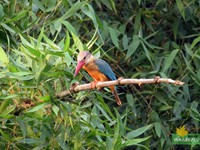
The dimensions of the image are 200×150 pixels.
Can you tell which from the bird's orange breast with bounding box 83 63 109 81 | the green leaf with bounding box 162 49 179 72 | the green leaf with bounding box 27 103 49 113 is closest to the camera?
the green leaf with bounding box 27 103 49 113

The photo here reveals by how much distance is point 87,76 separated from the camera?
3314mm

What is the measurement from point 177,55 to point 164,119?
44cm

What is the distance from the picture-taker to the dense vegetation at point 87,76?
2902 millimetres

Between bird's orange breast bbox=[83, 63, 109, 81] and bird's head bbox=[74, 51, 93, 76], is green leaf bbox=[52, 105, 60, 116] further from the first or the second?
bird's orange breast bbox=[83, 63, 109, 81]

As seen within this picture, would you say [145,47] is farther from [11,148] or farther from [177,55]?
[11,148]

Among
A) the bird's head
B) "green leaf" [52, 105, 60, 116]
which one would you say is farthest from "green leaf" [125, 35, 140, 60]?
"green leaf" [52, 105, 60, 116]

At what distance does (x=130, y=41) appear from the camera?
472 cm

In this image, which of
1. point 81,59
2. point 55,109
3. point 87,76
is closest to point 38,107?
point 55,109

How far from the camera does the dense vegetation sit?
2902 millimetres

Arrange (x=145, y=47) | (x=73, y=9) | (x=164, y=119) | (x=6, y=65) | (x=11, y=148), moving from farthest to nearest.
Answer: (x=164, y=119) < (x=145, y=47) < (x=73, y=9) < (x=11, y=148) < (x=6, y=65)

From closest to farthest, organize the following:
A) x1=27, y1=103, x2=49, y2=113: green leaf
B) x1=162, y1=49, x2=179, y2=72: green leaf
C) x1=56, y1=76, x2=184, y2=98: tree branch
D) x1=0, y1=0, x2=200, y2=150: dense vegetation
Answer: x1=56, y1=76, x2=184, y2=98: tree branch → x1=27, y1=103, x2=49, y2=113: green leaf → x1=0, y1=0, x2=200, y2=150: dense vegetation → x1=162, y1=49, x2=179, y2=72: green leaf

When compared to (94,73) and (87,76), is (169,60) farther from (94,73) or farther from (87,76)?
(87,76)

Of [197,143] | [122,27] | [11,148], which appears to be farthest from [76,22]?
[11,148]

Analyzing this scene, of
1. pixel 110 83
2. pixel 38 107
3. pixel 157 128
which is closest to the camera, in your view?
pixel 110 83
